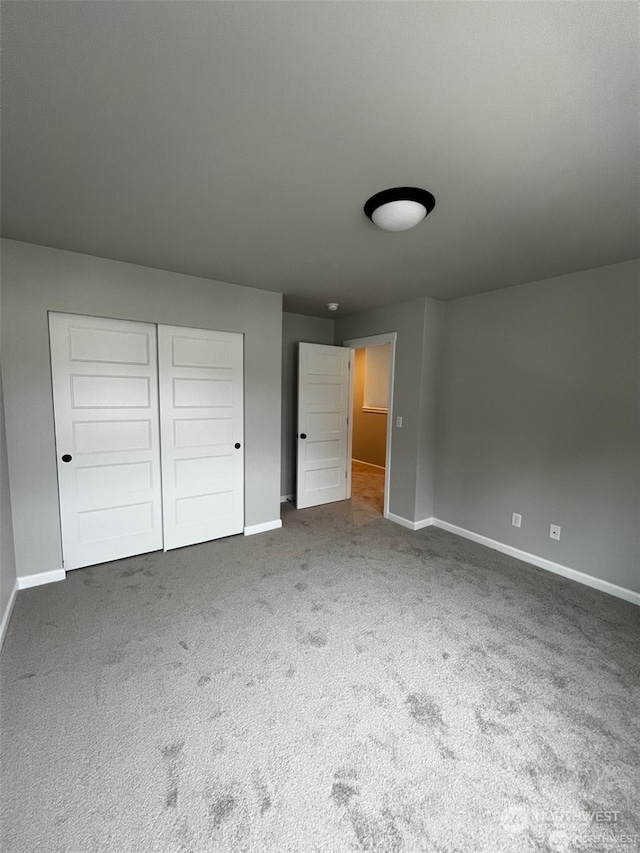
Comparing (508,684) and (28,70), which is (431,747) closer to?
(508,684)

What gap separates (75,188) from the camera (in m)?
1.73

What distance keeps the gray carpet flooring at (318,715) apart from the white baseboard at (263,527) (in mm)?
822

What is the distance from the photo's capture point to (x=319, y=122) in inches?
50.6

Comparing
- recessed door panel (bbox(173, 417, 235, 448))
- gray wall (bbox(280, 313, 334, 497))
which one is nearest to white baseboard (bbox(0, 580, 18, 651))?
recessed door panel (bbox(173, 417, 235, 448))

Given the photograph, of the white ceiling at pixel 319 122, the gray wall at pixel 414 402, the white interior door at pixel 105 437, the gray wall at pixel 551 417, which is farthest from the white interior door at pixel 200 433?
the gray wall at pixel 551 417

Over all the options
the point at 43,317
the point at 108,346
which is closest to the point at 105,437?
the point at 108,346

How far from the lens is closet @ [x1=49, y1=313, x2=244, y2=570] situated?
8.77 feet

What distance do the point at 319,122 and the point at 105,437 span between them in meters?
2.60

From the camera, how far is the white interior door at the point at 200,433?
3066mm

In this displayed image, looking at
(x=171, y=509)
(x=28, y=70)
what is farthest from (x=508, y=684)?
(x=28, y=70)

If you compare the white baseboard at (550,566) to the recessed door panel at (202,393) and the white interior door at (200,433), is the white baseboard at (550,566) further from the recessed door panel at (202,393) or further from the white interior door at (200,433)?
the recessed door panel at (202,393)

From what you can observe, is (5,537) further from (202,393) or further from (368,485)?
(368,485)

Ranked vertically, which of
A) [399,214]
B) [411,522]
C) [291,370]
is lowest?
[411,522]

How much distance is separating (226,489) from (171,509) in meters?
0.52
